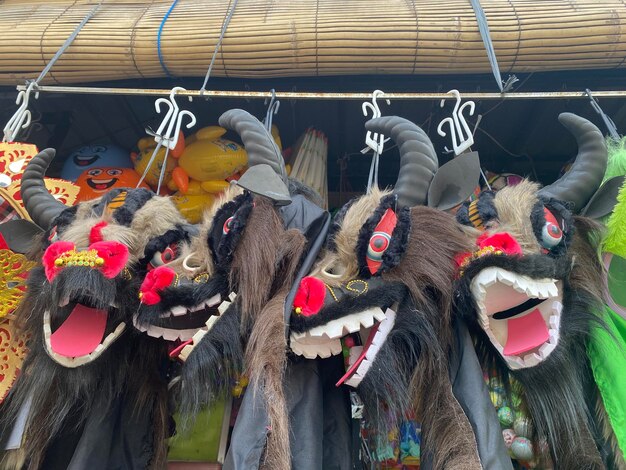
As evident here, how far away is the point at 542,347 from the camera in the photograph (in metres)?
1.03

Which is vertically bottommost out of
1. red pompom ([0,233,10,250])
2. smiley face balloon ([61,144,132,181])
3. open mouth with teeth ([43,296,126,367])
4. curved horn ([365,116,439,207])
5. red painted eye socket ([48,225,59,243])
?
smiley face balloon ([61,144,132,181])

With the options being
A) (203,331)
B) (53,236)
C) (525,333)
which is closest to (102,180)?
(53,236)

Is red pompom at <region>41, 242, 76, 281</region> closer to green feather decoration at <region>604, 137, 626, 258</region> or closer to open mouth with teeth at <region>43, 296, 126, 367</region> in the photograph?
open mouth with teeth at <region>43, 296, 126, 367</region>

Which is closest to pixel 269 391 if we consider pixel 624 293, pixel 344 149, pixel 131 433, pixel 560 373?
pixel 131 433

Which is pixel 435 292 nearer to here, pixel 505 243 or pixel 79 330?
pixel 505 243

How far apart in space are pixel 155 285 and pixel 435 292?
577 millimetres

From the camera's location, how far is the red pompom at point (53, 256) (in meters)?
1.04

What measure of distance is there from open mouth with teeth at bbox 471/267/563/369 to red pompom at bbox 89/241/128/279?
28.7 inches

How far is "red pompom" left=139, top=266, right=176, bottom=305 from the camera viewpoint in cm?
104

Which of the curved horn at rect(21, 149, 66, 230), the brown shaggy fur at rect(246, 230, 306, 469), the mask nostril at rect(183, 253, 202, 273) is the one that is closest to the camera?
the brown shaggy fur at rect(246, 230, 306, 469)

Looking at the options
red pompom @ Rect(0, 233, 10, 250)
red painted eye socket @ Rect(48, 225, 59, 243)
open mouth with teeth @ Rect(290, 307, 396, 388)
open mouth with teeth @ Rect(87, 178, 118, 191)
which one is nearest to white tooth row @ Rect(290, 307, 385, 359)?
open mouth with teeth @ Rect(290, 307, 396, 388)

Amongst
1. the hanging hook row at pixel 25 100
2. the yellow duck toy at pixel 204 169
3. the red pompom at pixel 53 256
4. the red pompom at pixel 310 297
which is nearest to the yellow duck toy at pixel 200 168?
the yellow duck toy at pixel 204 169

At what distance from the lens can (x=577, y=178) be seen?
1153 millimetres

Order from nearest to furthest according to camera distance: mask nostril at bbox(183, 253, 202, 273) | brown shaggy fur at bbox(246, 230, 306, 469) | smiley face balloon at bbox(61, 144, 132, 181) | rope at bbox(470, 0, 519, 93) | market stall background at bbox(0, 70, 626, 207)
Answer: brown shaggy fur at bbox(246, 230, 306, 469) < mask nostril at bbox(183, 253, 202, 273) < rope at bbox(470, 0, 519, 93) < market stall background at bbox(0, 70, 626, 207) < smiley face balloon at bbox(61, 144, 132, 181)
